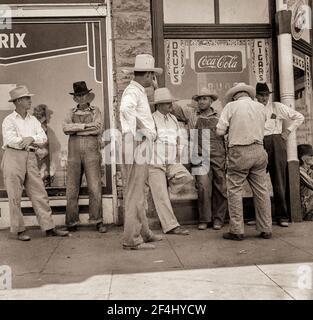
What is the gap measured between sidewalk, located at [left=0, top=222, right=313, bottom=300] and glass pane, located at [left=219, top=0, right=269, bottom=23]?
11.0 ft

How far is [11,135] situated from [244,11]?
411 centimetres

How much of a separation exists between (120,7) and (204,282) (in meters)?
4.59

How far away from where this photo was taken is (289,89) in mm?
7277

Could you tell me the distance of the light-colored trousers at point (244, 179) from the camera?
19.7 ft

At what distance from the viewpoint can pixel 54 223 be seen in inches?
285

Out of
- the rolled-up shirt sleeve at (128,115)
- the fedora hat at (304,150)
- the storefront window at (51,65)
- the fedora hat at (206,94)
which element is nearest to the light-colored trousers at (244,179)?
the fedora hat at (206,94)

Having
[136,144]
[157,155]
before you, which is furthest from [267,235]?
[136,144]

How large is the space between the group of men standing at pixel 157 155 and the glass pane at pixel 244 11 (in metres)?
1.39

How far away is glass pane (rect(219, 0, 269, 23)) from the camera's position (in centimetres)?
755

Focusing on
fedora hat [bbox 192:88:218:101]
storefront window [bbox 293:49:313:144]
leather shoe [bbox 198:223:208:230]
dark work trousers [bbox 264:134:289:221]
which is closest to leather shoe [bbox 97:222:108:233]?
Result: leather shoe [bbox 198:223:208:230]

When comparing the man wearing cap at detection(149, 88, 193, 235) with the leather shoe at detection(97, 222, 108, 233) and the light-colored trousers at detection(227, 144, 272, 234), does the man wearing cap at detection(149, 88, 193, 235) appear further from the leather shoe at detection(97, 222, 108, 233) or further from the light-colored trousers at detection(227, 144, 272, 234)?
the leather shoe at detection(97, 222, 108, 233)
